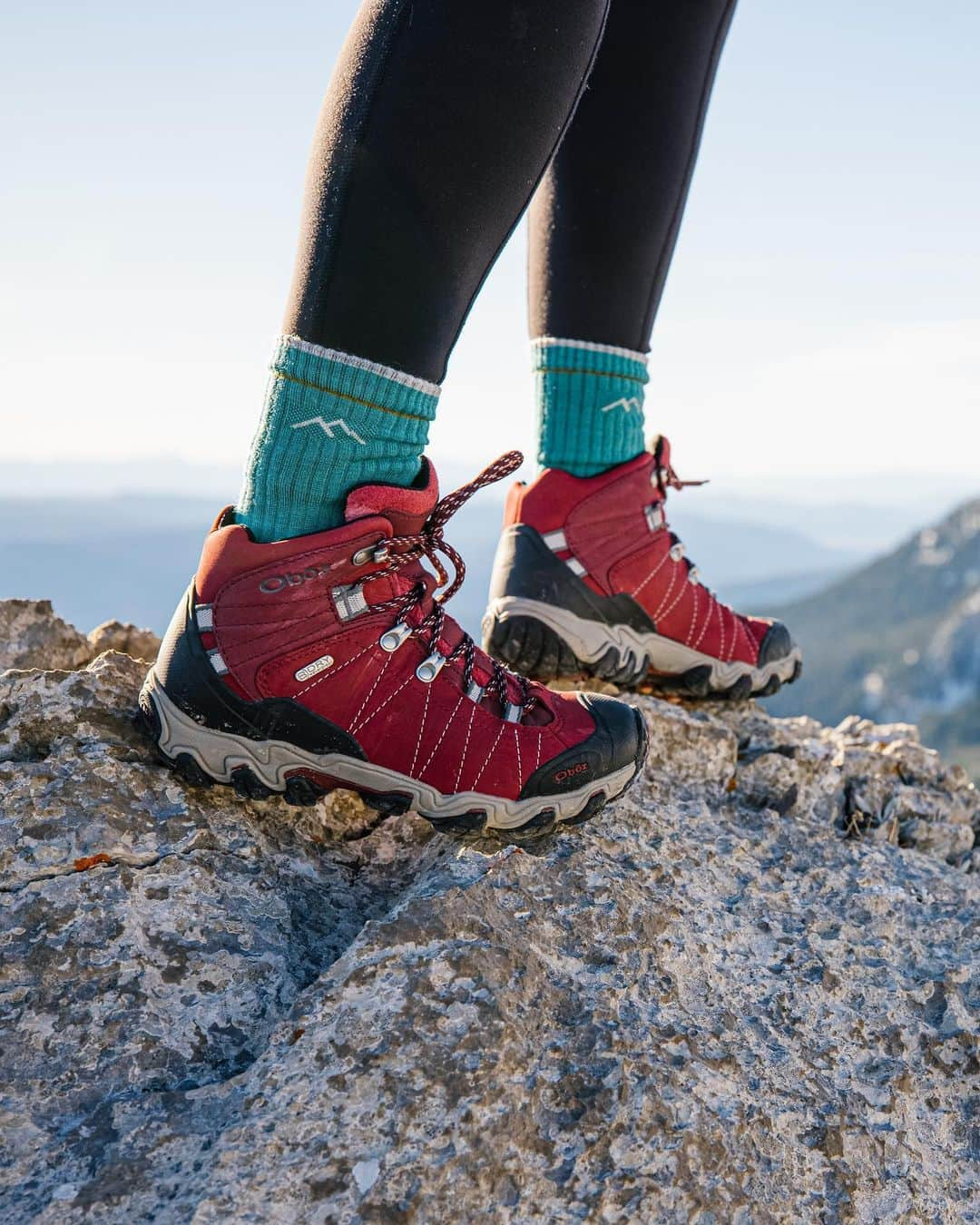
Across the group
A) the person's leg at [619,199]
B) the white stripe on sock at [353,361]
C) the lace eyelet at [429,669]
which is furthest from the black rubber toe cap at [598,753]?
the person's leg at [619,199]

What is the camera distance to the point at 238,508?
2.32 metres

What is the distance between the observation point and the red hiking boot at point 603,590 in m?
3.16

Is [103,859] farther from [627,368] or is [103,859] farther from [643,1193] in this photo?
[627,368]

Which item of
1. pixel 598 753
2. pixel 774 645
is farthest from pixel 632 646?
pixel 598 753

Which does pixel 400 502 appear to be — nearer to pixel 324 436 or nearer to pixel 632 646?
pixel 324 436

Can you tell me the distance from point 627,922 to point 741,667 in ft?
5.02

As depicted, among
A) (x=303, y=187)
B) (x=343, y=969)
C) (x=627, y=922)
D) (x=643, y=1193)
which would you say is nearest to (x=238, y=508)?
(x=303, y=187)

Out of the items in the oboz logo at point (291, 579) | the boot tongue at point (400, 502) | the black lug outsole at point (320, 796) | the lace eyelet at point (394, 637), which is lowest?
the black lug outsole at point (320, 796)

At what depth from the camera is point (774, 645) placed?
3.56 m

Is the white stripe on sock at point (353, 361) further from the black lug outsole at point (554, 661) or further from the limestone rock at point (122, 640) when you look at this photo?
the limestone rock at point (122, 640)

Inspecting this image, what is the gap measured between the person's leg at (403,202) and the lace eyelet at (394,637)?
37 centimetres

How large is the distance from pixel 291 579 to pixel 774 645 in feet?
6.80

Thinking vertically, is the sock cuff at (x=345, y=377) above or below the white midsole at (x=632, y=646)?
above

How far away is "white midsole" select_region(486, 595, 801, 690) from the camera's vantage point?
124 inches
